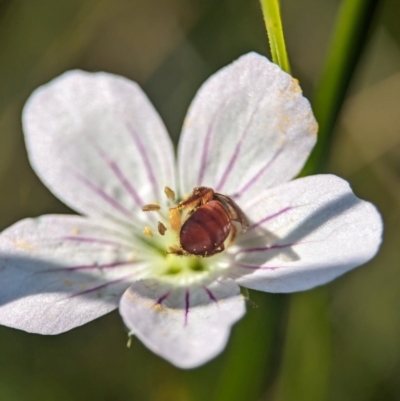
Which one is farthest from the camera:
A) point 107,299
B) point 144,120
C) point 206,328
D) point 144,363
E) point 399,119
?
point 399,119

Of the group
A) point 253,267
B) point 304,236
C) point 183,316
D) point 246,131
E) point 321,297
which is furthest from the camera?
point 321,297

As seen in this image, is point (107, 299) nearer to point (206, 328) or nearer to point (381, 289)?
point (206, 328)

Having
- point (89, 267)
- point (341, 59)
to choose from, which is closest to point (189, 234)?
point (89, 267)

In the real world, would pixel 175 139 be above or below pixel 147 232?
below

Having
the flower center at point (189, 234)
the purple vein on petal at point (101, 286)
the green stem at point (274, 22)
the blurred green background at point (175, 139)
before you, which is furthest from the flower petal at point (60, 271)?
the green stem at point (274, 22)

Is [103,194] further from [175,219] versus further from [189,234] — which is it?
[189,234]

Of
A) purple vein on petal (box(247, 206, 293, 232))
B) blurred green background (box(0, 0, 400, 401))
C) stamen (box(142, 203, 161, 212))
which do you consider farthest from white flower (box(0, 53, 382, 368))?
blurred green background (box(0, 0, 400, 401))

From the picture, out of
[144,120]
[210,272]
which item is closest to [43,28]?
[144,120]
